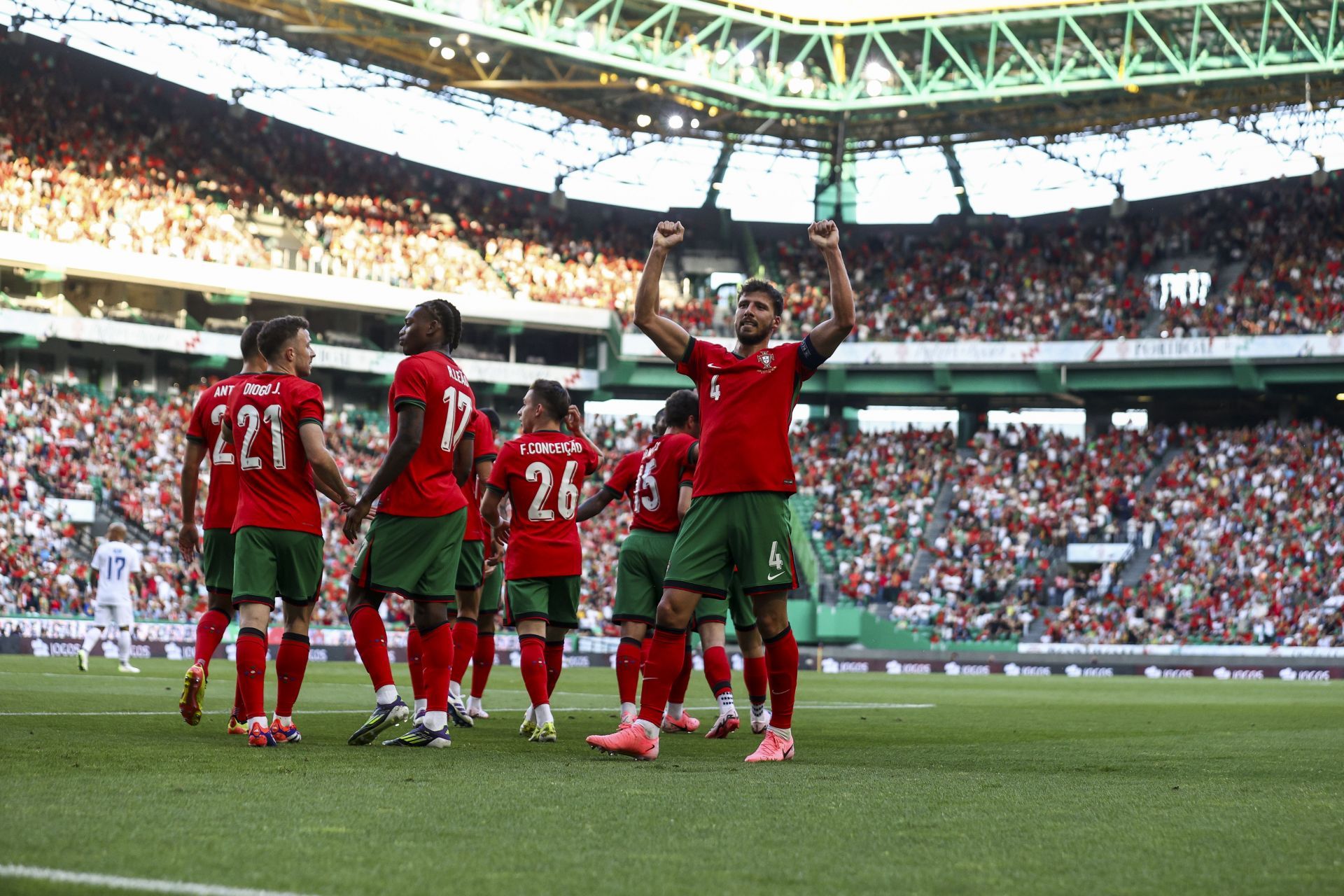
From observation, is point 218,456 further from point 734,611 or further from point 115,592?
point 115,592

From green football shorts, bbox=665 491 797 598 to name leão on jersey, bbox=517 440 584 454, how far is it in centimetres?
227

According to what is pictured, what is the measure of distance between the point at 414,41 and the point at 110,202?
363 inches

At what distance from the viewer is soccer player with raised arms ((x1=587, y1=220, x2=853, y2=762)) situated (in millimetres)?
7871

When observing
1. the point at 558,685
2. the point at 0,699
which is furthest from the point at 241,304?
the point at 0,699

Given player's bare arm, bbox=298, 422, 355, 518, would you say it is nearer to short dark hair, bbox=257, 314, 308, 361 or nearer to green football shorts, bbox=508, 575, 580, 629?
short dark hair, bbox=257, 314, 308, 361

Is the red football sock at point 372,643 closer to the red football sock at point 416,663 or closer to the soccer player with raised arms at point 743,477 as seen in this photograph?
the red football sock at point 416,663

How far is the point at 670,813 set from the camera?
17.6 feet

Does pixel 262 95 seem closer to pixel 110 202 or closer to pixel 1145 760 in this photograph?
pixel 110 202

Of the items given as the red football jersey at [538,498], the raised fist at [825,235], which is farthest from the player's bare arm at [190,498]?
the raised fist at [825,235]

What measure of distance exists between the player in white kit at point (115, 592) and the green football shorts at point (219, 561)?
10360mm

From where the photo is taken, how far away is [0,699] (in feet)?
38.8

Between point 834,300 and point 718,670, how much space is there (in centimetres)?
393

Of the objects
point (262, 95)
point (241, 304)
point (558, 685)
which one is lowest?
point (558, 685)

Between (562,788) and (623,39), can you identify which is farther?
(623,39)
